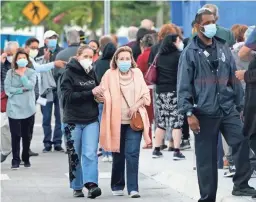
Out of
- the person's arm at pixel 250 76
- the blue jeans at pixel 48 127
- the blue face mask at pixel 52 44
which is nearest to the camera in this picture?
the person's arm at pixel 250 76

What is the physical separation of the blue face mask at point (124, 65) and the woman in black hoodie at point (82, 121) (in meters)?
0.37

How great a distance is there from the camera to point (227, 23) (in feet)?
58.6

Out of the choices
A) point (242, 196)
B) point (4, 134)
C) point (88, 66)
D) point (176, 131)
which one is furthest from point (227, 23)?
point (242, 196)

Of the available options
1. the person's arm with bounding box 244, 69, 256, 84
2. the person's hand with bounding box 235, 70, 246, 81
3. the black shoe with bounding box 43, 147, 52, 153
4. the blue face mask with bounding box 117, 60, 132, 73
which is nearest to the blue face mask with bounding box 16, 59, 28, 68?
the black shoe with bounding box 43, 147, 52, 153

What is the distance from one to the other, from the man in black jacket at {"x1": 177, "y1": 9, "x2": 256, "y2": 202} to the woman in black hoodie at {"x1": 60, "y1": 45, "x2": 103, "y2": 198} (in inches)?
81.8

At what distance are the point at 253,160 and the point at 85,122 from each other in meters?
2.35

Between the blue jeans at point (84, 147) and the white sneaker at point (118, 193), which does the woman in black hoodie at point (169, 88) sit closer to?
the white sneaker at point (118, 193)

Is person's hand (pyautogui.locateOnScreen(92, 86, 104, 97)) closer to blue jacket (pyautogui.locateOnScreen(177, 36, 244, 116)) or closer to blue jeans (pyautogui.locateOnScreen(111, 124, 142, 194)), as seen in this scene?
blue jeans (pyautogui.locateOnScreen(111, 124, 142, 194))

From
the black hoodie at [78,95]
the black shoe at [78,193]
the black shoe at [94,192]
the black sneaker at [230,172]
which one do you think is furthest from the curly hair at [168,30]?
the black shoe at [94,192]

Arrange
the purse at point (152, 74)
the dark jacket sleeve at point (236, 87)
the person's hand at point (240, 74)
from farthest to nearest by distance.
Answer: the purse at point (152, 74)
the dark jacket sleeve at point (236, 87)
the person's hand at point (240, 74)

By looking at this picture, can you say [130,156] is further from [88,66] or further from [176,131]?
[176,131]

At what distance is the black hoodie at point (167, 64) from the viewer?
15969 millimetres

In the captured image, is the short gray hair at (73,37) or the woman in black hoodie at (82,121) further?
the short gray hair at (73,37)

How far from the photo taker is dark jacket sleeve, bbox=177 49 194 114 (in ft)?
34.0
